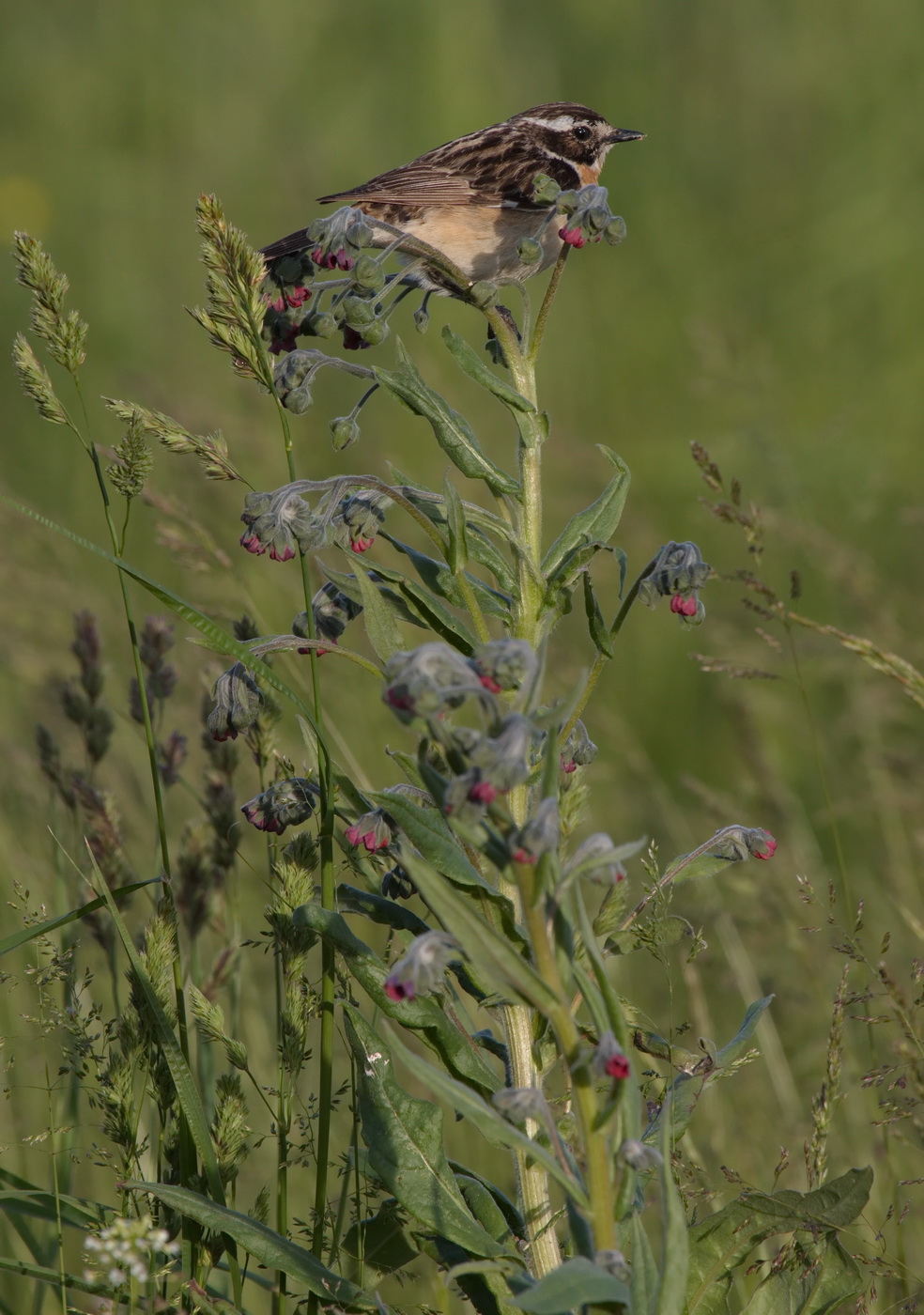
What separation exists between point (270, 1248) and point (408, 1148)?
0.77 ft

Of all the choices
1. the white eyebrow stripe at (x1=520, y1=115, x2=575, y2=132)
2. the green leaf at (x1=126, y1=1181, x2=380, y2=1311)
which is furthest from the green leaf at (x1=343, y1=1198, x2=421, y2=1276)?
the white eyebrow stripe at (x1=520, y1=115, x2=575, y2=132)

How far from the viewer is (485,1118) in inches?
60.6

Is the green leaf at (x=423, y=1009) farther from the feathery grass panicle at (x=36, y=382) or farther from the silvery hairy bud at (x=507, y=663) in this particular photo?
the feathery grass panicle at (x=36, y=382)

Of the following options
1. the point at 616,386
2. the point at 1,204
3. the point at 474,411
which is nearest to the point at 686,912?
the point at 474,411

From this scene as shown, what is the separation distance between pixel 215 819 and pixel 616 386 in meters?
4.89

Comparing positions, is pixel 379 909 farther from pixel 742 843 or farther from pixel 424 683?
pixel 424 683

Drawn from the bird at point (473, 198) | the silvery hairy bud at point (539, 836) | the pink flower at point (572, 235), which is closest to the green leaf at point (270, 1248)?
the silvery hairy bud at point (539, 836)

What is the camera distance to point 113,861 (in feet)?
8.80

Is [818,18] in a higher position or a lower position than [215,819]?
higher

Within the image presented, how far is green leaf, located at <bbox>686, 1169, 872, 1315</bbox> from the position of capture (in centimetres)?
193

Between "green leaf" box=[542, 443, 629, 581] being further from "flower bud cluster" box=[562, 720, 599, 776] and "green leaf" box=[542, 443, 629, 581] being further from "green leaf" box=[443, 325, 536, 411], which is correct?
"flower bud cluster" box=[562, 720, 599, 776]

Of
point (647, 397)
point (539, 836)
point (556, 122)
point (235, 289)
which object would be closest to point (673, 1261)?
point (539, 836)

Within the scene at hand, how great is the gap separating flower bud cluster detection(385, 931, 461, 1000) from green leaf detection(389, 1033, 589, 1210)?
6 centimetres

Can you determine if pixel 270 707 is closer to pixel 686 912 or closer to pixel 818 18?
pixel 686 912
